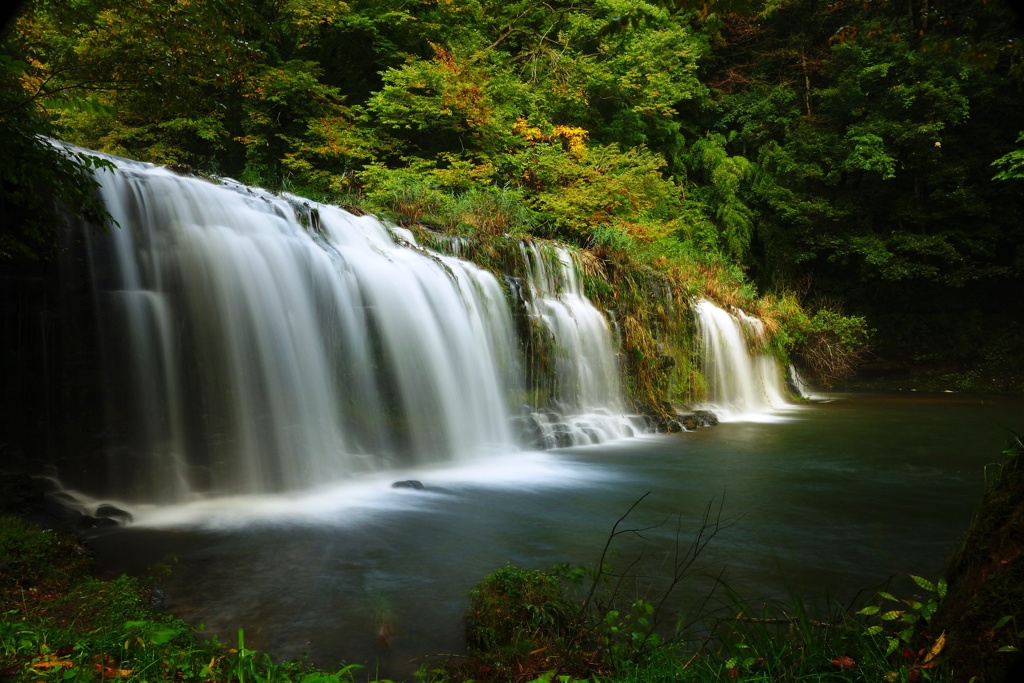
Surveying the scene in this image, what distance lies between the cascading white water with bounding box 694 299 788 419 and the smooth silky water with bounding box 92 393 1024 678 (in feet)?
17.3

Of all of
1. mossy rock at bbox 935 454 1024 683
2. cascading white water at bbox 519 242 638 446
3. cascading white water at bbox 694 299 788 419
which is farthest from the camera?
cascading white water at bbox 694 299 788 419

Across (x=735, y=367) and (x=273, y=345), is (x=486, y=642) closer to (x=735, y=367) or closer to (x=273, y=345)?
(x=273, y=345)

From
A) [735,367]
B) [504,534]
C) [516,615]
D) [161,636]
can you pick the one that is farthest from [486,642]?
[735,367]

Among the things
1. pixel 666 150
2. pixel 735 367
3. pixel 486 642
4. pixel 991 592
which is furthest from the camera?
pixel 666 150

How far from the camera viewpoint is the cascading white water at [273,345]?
20.0 ft

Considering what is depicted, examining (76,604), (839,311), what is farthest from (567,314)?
(839,311)

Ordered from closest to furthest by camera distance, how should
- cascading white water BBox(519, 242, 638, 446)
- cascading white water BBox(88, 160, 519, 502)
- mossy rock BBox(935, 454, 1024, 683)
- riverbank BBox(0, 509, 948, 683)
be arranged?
mossy rock BBox(935, 454, 1024, 683) → riverbank BBox(0, 509, 948, 683) → cascading white water BBox(88, 160, 519, 502) → cascading white water BBox(519, 242, 638, 446)

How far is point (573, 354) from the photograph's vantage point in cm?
1106

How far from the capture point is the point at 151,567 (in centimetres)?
412

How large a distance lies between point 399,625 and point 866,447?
8.26 meters

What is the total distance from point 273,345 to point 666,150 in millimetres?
19175

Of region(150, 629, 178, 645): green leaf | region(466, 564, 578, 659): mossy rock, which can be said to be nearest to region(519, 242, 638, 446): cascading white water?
region(466, 564, 578, 659): mossy rock

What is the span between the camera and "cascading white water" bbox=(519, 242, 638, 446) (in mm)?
10258

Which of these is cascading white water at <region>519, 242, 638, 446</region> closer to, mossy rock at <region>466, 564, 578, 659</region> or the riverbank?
mossy rock at <region>466, 564, 578, 659</region>
